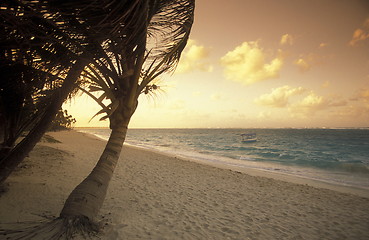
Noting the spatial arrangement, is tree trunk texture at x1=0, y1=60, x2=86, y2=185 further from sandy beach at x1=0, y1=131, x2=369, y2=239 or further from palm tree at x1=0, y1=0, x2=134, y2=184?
sandy beach at x1=0, y1=131, x2=369, y2=239

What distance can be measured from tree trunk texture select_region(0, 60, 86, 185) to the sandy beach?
0.90 metres

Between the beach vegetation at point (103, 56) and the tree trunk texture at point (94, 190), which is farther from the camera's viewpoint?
the tree trunk texture at point (94, 190)

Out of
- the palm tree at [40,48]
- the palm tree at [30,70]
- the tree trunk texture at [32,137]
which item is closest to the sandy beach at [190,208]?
the tree trunk texture at [32,137]

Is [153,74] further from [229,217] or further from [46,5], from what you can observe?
[229,217]

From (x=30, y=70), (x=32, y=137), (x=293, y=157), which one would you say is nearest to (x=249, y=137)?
(x=293, y=157)

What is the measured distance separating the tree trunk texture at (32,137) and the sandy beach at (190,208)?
90 cm

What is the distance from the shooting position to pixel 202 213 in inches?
200

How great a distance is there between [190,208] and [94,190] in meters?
3.29

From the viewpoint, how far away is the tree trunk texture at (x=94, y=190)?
282 centimetres

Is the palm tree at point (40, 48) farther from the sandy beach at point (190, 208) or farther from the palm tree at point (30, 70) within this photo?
the sandy beach at point (190, 208)

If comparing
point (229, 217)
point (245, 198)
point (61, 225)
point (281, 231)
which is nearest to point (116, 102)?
point (61, 225)

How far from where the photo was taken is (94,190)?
298 centimetres

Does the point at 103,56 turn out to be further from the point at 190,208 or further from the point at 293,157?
the point at 293,157

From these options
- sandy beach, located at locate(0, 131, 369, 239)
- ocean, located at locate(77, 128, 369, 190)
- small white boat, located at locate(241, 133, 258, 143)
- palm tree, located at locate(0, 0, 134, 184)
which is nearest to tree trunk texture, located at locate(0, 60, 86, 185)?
palm tree, located at locate(0, 0, 134, 184)
